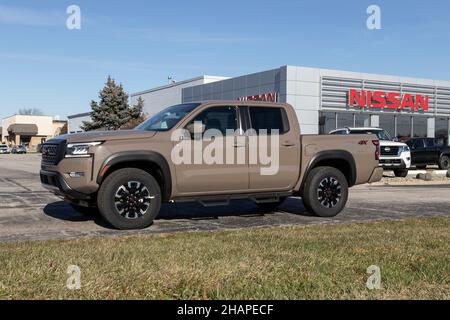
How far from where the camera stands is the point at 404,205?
10.9 metres

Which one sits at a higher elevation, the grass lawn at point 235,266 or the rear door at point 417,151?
the rear door at point 417,151

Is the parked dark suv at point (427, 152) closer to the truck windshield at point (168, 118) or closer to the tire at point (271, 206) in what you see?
the tire at point (271, 206)

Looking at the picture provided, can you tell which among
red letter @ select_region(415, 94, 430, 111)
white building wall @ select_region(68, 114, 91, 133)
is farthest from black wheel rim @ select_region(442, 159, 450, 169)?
white building wall @ select_region(68, 114, 91, 133)

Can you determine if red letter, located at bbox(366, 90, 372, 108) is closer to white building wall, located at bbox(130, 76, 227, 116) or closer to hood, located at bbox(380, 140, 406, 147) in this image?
white building wall, located at bbox(130, 76, 227, 116)

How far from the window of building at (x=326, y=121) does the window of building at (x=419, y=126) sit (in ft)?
30.2

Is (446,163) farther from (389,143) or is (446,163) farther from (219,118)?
(219,118)

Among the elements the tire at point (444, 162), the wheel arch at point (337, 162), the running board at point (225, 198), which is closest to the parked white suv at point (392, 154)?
the tire at point (444, 162)

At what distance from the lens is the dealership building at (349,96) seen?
3759 centimetres

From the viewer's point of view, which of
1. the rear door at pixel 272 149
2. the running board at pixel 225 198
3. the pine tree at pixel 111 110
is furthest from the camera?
the pine tree at pixel 111 110

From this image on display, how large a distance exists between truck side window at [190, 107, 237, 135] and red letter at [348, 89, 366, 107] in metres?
32.4

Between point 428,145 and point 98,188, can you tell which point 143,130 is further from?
point 428,145
